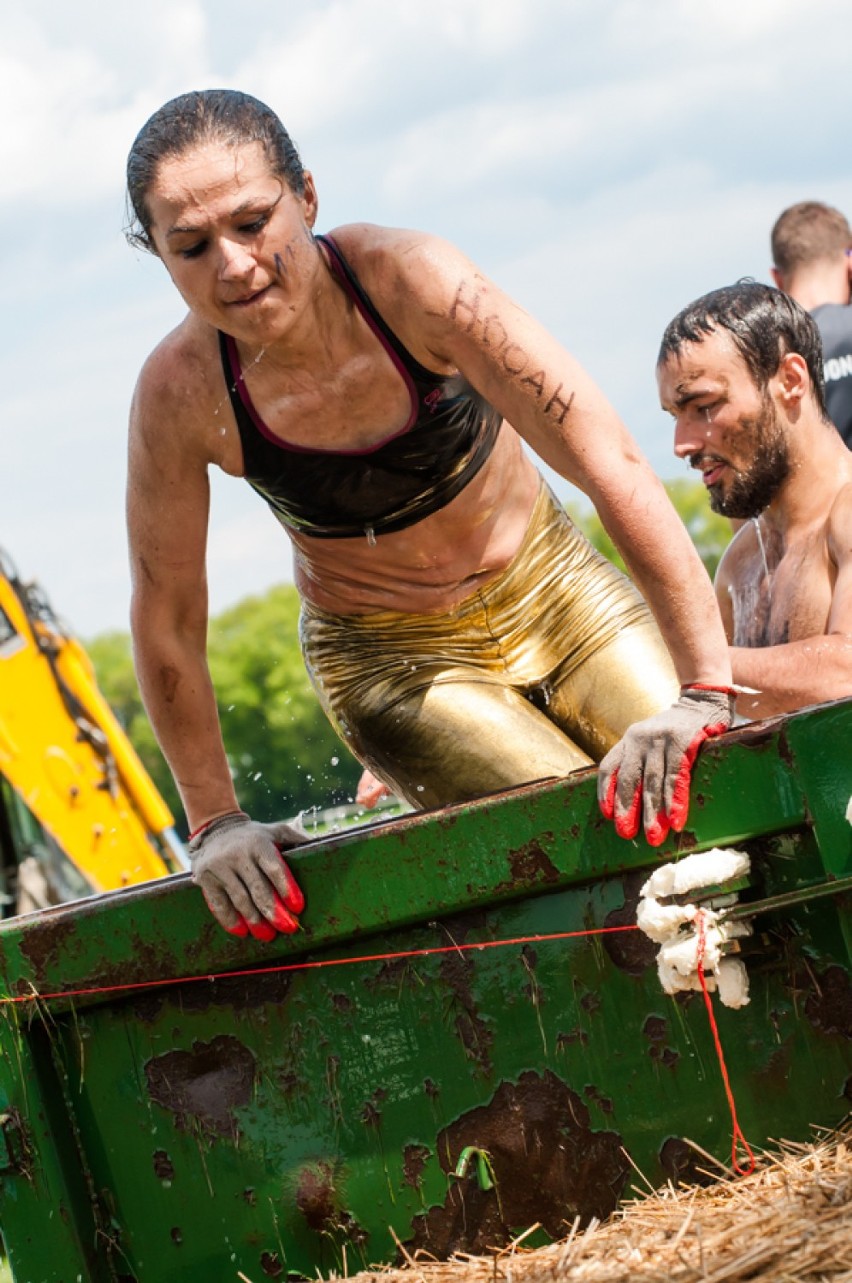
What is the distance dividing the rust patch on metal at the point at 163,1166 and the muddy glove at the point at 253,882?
1.58ft

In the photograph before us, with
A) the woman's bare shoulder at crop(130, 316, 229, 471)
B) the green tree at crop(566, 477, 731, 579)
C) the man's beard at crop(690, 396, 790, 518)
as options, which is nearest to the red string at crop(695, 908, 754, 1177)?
the woman's bare shoulder at crop(130, 316, 229, 471)

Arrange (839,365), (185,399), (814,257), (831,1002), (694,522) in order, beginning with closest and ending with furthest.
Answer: (831,1002)
(185,399)
(839,365)
(814,257)
(694,522)

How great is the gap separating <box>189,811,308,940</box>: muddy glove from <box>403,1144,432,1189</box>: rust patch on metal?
0.46 meters

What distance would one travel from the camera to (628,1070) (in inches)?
116

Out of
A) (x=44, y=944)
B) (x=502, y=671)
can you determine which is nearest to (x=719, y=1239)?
(x=44, y=944)

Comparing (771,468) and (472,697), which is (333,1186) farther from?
(771,468)

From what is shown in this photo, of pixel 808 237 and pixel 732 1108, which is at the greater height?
pixel 808 237

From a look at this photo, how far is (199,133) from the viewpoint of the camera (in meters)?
3.49

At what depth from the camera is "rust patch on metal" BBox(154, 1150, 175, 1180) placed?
10.9ft

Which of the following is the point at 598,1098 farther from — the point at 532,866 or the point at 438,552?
the point at 438,552

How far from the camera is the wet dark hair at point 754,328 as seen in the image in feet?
14.9

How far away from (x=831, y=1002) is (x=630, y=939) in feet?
1.16

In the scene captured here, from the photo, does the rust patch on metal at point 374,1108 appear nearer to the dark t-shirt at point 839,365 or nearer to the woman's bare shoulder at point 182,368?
the woman's bare shoulder at point 182,368

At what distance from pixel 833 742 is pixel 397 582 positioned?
65.2 inches
